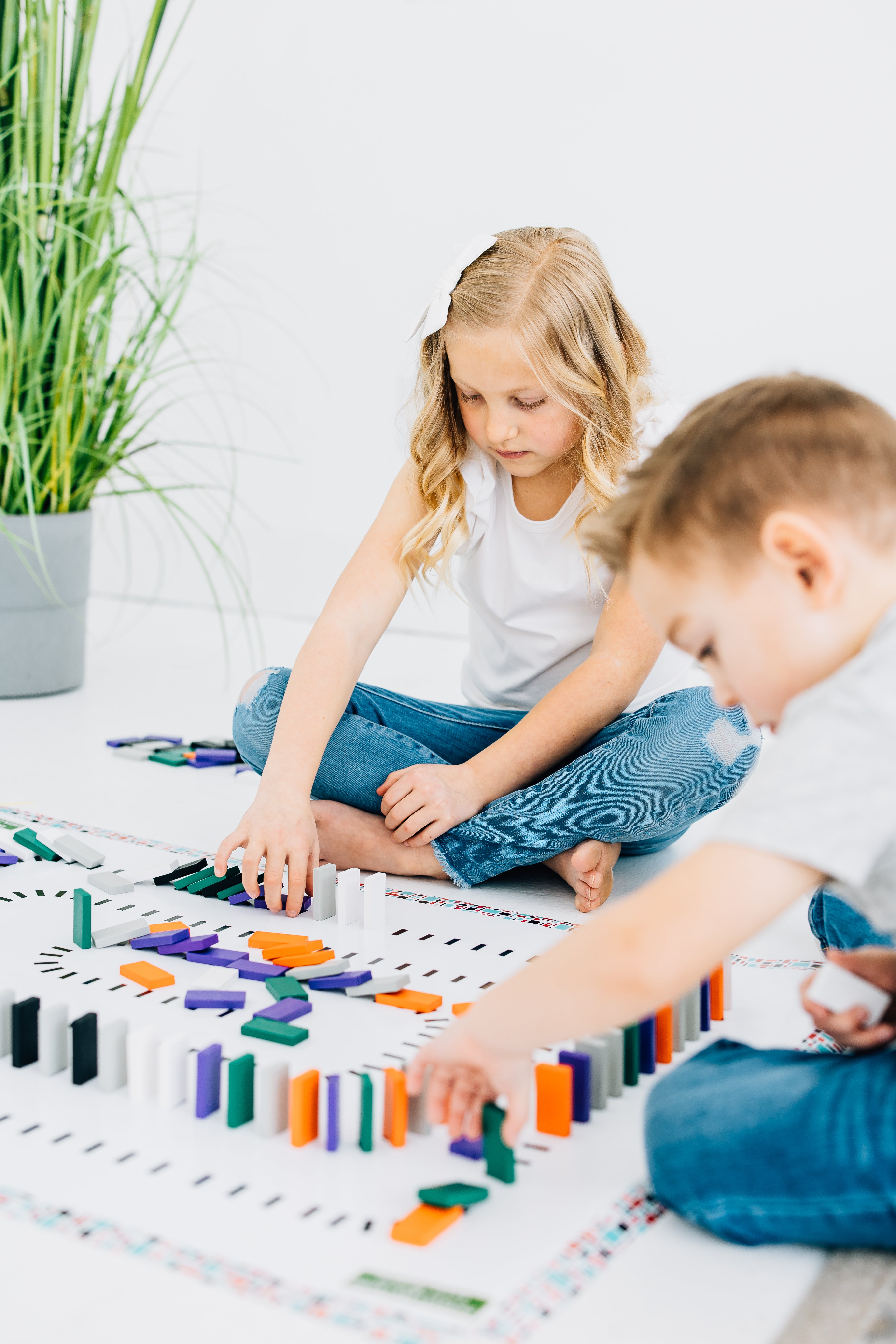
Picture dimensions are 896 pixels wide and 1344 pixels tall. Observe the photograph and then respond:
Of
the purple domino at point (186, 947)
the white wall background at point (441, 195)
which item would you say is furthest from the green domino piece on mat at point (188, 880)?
the white wall background at point (441, 195)

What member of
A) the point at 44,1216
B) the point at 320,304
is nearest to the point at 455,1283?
the point at 44,1216

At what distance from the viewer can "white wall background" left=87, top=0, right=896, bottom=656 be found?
245cm

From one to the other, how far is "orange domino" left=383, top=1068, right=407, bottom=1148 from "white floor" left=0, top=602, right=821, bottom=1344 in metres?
0.17

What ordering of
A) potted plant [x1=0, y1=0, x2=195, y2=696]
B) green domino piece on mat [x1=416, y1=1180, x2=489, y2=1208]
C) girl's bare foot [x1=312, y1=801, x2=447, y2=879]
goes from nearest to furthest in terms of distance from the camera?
green domino piece on mat [x1=416, y1=1180, x2=489, y2=1208], girl's bare foot [x1=312, y1=801, x2=447, y2=879], potted plant [x1=0, y1=0, x2=195, y2=696]

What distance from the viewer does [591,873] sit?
123 centimetres

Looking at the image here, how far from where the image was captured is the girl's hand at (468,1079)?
2.25 ft

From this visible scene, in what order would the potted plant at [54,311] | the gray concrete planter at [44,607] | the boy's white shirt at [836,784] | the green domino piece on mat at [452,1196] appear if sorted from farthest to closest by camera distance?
the gray concrete planter at [44,607], the potted plant at [54,311], the green domino piece on mat at [452,1196], the boy's white shirt at [836,784]

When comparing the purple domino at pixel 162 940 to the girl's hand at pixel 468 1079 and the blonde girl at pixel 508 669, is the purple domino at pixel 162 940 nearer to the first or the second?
the blonde girl at pixel 508 669

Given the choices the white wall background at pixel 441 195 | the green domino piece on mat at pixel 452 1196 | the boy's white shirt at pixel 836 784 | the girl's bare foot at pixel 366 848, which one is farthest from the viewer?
the white wall background at pixel 441 195

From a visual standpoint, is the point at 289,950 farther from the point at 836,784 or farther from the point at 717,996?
the point at 836,784

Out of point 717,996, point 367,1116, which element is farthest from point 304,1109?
point 717,996

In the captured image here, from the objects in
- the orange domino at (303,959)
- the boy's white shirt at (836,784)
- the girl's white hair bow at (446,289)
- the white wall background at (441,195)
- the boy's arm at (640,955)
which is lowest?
the orange domino at (303,959)

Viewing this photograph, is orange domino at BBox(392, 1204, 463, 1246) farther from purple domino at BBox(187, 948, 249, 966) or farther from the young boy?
purple domino at BBox(187, 948, 249, 966)

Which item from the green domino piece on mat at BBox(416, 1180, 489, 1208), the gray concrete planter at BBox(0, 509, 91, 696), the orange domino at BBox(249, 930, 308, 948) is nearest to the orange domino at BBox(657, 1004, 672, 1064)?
the green domino piece on mat at BBox(416, 1180, 489, 1208)
